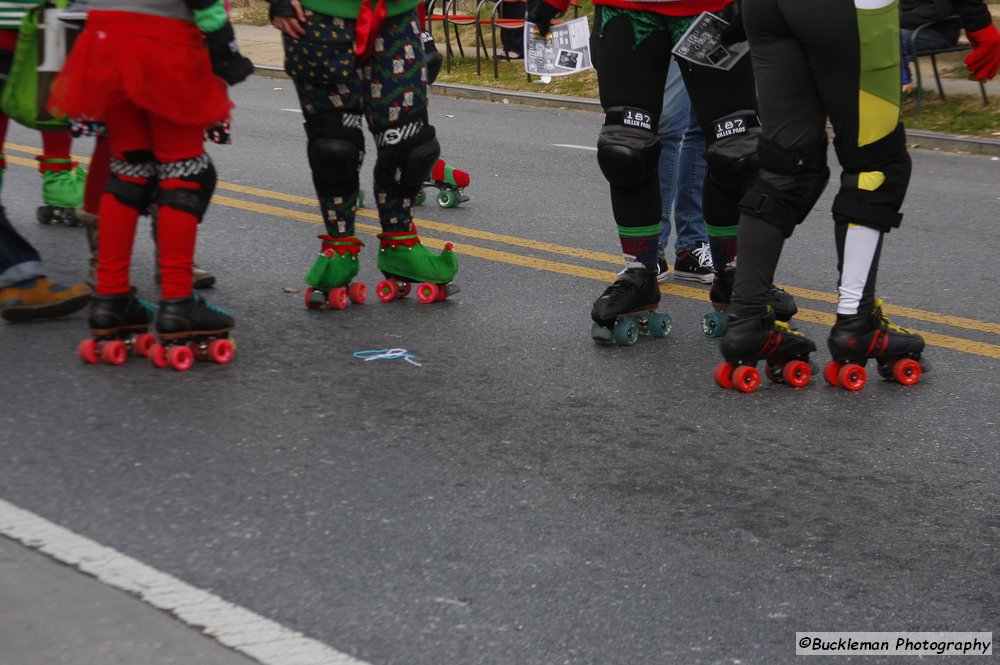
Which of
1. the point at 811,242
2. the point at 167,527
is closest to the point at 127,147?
the point at 167,527

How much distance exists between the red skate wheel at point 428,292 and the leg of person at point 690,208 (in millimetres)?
1193

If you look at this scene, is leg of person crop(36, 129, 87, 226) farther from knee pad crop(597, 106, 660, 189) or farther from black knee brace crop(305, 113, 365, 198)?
knee pad crop(597, 106, 660, 189)

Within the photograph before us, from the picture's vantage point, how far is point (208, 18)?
437 cm

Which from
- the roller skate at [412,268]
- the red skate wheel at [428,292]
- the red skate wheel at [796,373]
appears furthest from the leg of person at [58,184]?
the red skate wheel at [796,373]


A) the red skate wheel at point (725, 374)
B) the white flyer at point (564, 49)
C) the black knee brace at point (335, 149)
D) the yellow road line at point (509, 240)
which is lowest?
the yellow road line at point (509, 240)

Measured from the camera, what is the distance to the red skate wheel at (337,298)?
224 inches

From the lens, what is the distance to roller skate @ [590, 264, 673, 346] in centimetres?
518

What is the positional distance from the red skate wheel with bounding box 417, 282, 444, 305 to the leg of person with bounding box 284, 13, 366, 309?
23cm

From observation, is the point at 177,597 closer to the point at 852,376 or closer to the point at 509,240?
the point at 852,376

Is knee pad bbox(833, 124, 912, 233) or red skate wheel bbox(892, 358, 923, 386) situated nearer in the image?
knee pad bbox(833, 124, 912, 233)

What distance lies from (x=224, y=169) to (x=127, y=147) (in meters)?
4.63

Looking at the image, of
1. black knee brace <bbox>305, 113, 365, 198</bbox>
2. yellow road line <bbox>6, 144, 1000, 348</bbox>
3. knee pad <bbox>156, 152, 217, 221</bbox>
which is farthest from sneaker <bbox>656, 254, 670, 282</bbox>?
knee pad <bbox>156, 152, 217, 221</bbox>

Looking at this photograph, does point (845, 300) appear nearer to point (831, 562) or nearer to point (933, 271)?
point (831, 562)

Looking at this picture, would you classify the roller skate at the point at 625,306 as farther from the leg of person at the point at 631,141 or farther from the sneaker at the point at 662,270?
the sneaker at the point at 662,270
